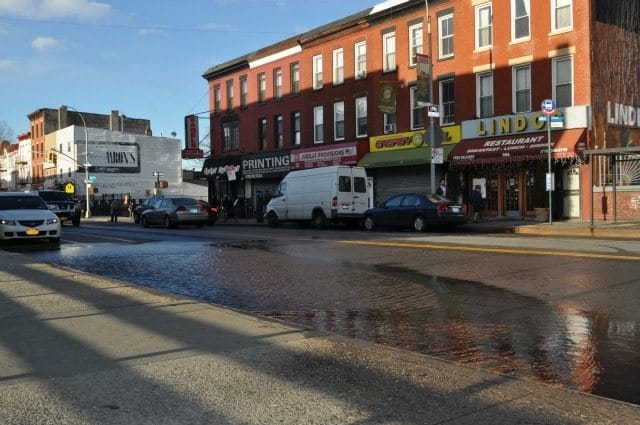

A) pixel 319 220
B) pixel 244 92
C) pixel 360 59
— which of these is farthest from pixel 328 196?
pixel 244 92

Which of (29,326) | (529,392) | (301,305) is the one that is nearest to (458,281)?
(301,305)

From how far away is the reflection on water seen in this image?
5.15m

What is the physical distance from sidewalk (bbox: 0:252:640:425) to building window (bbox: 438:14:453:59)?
23603 mm

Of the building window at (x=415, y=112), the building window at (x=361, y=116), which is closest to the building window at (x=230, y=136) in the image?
the building window at (x=361, y=116)

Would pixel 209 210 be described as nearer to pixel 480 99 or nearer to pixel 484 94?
pixel 480 99

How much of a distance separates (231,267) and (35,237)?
7.76 m

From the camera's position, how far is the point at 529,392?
4.23 metres

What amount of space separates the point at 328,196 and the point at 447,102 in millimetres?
7706

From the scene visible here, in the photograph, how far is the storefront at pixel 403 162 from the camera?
27.4 meters

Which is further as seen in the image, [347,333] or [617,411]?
[347,333]

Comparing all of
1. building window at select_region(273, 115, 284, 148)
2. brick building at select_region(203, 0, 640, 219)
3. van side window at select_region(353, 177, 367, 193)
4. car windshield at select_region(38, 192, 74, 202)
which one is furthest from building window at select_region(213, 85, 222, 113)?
van side window at select_region(353, 177, 367, 193)

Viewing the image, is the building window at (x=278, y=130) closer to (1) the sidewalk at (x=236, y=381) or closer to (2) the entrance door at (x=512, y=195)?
(2) the entrance door at (x=512, y=195)

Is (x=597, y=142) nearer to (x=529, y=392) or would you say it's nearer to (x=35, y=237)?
(x=35, y=237)

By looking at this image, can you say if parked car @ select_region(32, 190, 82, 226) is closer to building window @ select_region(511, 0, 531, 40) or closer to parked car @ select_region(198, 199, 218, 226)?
parked car @ select_region(198, 199, 218, 226)
